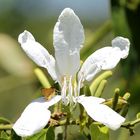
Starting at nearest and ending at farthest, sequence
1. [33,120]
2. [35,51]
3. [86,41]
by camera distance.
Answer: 1. [33,120]
2. [35,51]
3. [86,41]

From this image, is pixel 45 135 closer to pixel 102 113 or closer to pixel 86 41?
pixel 102 113

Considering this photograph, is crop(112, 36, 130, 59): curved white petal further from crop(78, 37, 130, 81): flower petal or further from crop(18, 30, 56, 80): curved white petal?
crop(18, 30, 56, 80): curved white petal

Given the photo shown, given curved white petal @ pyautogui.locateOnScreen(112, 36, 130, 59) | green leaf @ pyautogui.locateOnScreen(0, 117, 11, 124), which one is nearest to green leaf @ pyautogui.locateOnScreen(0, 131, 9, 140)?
green leaf @ pyautogui.locateOnScreen(0, 117, 11, 124)

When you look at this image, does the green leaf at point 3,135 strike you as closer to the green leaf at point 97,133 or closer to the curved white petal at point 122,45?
the green leaf at point 97,133

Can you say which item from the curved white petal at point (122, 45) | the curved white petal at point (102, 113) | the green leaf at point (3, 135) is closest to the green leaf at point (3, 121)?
the green leaf at point (3, 135)

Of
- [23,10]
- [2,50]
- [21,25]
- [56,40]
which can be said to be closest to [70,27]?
[56,40]

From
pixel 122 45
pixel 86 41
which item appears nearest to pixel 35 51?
pixel 122 45

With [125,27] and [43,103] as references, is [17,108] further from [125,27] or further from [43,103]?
[43,103]
